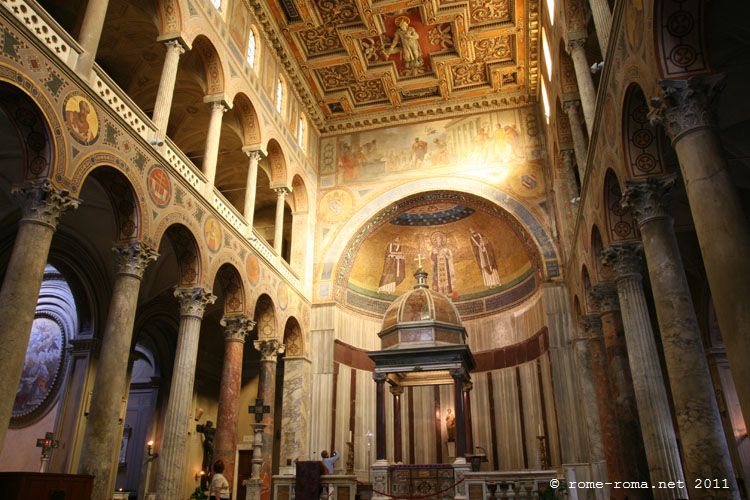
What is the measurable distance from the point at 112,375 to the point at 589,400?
421 inches

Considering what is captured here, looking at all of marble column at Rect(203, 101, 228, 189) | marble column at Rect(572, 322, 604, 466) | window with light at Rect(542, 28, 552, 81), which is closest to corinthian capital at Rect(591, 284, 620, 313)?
marble column at Rect(572, 322, 604, 466)

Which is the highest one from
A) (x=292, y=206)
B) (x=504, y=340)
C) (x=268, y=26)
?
(x=268, y=26)

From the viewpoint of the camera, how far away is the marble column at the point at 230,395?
41.0 feet

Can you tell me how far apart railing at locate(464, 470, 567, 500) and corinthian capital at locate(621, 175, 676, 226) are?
5781mm

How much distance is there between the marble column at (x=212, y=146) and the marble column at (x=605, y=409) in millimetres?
9073

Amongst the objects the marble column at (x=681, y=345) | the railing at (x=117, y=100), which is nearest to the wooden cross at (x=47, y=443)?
the railing at (x=117, y=100)

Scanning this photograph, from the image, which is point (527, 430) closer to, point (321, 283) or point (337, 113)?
point (321, 283)

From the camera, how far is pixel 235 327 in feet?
45.0

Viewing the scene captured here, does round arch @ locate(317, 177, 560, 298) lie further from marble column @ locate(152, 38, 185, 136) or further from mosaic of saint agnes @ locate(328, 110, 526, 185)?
marble column @ locate(152, 38, 185, 136)

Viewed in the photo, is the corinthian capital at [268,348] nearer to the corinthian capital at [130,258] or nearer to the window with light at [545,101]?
the corinthian capital at [130,258]

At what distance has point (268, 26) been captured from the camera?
55.3ft

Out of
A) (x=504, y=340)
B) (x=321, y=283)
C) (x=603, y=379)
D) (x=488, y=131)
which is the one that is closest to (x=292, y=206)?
(x=321, y=283)

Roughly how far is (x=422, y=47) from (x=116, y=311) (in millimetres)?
13166

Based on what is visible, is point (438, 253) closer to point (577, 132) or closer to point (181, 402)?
point (577, 132)
